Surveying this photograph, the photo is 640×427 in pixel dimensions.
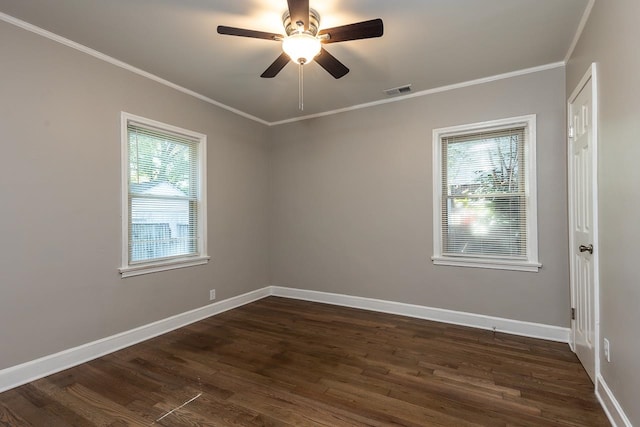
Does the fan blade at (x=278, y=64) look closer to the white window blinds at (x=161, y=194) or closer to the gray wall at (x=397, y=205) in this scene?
the white window blinds at (x=161, y=194)

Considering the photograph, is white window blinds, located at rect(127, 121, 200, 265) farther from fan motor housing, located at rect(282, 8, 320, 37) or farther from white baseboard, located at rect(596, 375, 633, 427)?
white baseboard, located at rect(596, 375, 633, 427)

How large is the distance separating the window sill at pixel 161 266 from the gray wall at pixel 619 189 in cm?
375

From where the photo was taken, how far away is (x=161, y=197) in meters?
3.36

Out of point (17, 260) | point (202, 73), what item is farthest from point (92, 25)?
point (17, 260)

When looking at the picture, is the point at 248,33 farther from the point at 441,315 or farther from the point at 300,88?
the point at 441,315

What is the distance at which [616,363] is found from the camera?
5.87 ft

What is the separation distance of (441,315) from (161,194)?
3.50 metres

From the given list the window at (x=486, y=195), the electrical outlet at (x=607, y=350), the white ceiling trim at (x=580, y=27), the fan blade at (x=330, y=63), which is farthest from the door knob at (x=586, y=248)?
the fan blade at (x=330, y=63)

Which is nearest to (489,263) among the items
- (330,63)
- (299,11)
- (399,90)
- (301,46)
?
(399,90)

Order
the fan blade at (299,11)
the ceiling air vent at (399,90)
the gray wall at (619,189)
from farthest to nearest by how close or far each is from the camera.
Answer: the ceiling air vent at (399,90) < the fan blade at (299,11) < the gray wall at (619,189)

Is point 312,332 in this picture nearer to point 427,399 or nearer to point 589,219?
point 427,399

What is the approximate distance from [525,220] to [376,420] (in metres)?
2.56

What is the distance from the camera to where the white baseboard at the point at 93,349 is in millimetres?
2279

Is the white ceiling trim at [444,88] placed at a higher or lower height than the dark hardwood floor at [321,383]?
higher
